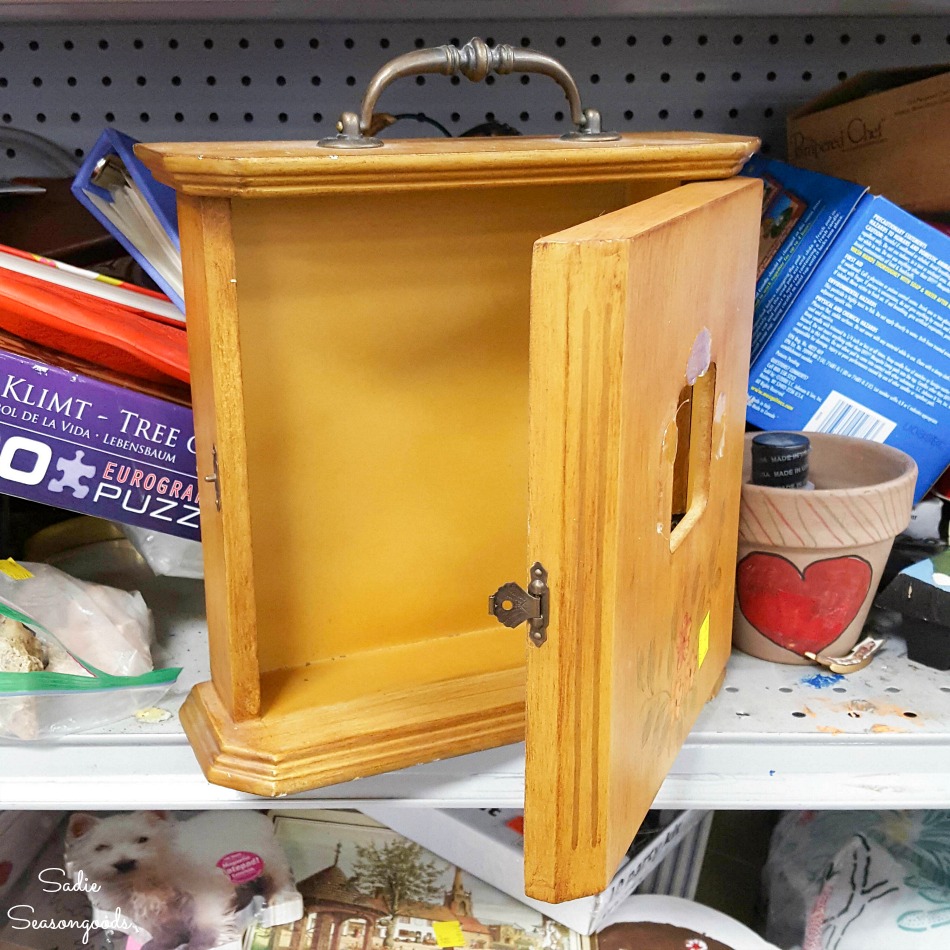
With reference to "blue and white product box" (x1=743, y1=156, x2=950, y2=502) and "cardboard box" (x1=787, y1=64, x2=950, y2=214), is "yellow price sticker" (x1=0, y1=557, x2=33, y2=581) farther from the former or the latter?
"cardboard box" (x1=787, y1=64, x2=950, y2=214)

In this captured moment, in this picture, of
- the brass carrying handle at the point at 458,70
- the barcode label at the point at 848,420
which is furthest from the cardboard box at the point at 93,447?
the barcode label at the point at 848,420

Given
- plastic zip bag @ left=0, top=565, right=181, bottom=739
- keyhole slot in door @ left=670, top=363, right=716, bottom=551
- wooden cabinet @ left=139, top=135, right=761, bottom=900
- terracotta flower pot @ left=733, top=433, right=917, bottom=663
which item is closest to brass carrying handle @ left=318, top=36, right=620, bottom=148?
wooden cabinet @ left=139, top=135, right=761, bottom=900

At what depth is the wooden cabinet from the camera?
38 centimetres

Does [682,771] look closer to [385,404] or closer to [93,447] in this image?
[385,404]

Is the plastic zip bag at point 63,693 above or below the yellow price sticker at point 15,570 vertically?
below

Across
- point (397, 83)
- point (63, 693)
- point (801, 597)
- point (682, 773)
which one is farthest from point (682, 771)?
point (397, 83)

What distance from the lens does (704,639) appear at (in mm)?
573

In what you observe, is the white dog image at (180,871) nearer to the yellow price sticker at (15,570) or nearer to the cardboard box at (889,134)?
the yellow price sticker at (15,570)

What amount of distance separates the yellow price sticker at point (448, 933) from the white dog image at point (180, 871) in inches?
4.2

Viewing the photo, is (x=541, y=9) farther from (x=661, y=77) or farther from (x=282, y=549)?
(x=282, y=549)

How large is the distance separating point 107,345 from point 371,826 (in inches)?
17.9

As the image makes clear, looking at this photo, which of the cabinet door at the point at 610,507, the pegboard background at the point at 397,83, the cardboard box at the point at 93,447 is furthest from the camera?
the pegboard background at the point at 397,83

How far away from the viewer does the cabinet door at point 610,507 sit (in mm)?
355

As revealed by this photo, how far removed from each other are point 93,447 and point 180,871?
14.4 inches
